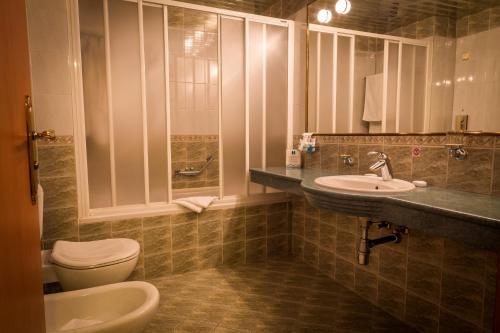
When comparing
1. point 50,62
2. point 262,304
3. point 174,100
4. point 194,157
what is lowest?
point 262,304

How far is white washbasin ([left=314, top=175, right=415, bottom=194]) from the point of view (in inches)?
60.5

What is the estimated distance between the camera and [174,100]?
300 centimetres

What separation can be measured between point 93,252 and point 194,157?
55.2 inches

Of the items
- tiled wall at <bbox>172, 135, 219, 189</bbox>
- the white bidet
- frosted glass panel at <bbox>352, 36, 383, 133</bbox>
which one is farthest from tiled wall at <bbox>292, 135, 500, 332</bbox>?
the white bidet

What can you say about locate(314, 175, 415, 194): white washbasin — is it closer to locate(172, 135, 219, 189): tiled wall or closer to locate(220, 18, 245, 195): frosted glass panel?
locate(220, 18, 245, 195): frosted glass panel

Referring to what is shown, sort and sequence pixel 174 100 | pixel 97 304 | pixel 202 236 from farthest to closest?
Answer: pixel 174 100 → pixel 202 236 → pixel 97 304

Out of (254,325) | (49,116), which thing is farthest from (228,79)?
(254,325)

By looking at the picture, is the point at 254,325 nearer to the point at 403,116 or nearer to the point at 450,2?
the point at 403,116

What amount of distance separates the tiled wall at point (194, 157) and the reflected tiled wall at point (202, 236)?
0.52 metres

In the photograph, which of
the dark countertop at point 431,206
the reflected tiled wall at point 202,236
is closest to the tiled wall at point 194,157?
the reflected tiled wall at point 202,236

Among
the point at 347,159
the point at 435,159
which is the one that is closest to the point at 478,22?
the point at 435,159

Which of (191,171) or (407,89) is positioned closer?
(407,89)

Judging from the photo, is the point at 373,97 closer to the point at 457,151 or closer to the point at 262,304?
the point at 457,151

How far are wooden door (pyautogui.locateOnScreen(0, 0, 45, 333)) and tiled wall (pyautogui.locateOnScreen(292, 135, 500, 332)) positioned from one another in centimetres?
176
